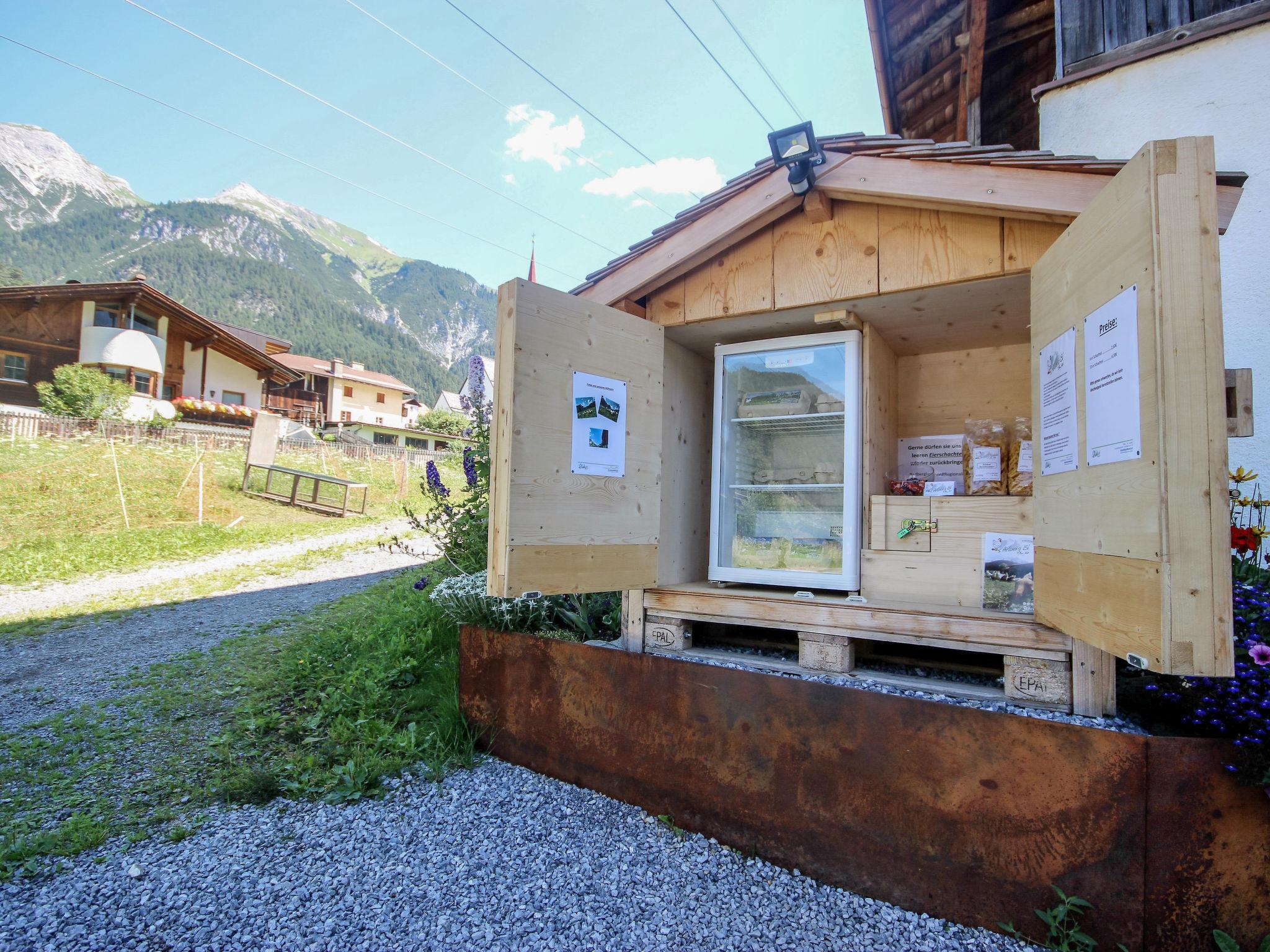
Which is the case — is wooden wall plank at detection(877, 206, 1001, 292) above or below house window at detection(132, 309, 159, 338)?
below

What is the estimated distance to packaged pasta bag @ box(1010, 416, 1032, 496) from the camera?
10.0ft

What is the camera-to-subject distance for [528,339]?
286cm

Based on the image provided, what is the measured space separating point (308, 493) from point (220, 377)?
19.5 m

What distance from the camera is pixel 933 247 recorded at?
9.27ft

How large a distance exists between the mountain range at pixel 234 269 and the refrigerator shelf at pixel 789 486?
76.3 metres

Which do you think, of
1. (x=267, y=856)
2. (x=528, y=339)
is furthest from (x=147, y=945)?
(x=528, y=339)

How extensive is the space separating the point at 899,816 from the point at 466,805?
1857 mm

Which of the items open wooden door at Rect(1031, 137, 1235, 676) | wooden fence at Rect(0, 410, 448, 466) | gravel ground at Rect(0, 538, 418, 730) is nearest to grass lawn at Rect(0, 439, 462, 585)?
wooden fence at Rect(0, 410, 448, 466)

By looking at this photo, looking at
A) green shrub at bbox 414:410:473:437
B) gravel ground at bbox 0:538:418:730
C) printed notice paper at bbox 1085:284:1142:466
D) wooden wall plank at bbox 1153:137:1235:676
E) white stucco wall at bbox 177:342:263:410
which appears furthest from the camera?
green shrub at bbox 414:410:473:437

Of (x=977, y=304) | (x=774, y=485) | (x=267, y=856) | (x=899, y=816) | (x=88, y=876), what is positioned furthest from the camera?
(x=774, y=485)

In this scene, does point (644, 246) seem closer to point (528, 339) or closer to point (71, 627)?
point (528, 339)

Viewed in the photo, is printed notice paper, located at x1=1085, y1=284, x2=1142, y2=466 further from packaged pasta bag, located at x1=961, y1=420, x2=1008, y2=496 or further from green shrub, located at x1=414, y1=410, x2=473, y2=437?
green shrub, located at x1=414, y1=410, x2=473, y2=437

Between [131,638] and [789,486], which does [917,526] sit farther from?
[131,638]

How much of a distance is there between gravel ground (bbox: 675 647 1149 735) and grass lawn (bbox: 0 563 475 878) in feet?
4.89
